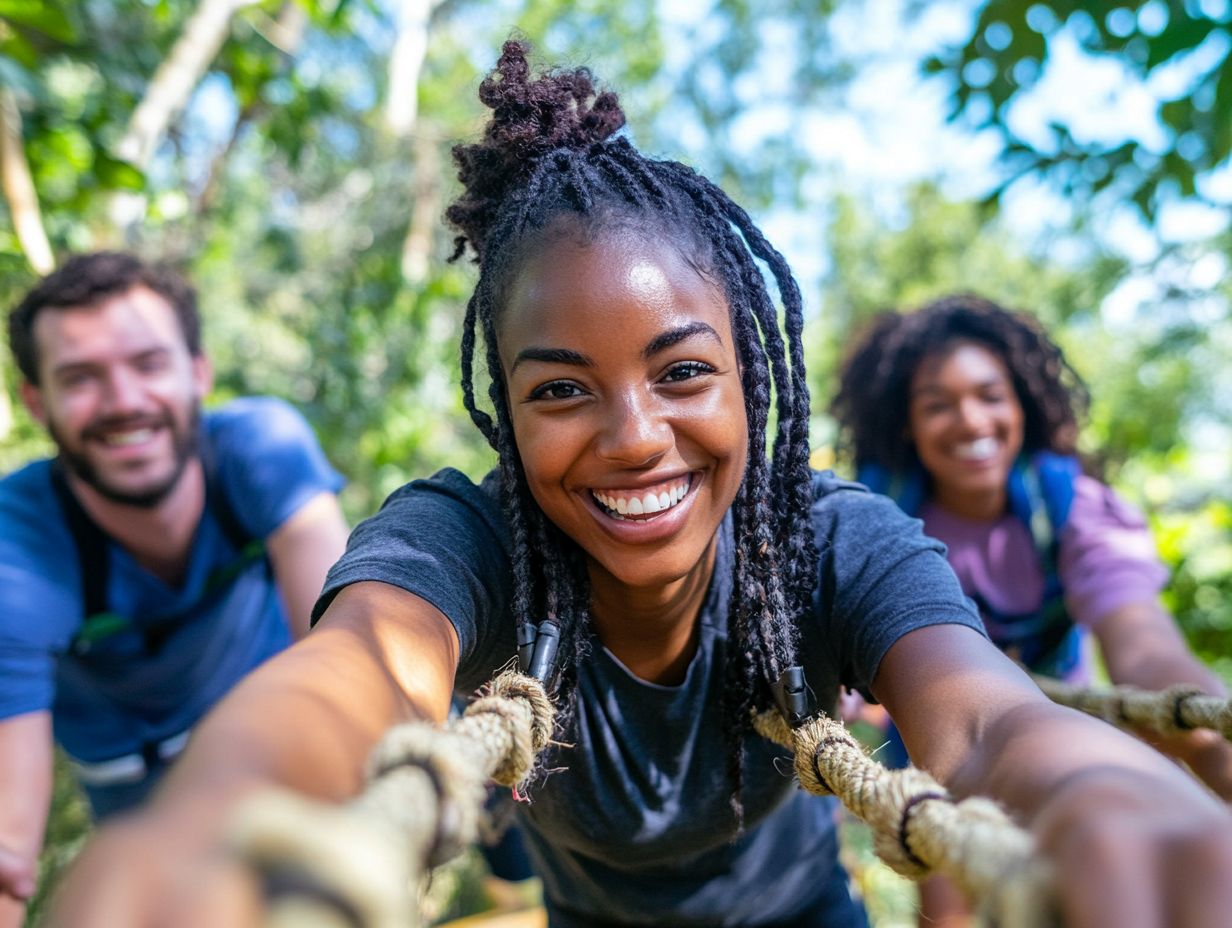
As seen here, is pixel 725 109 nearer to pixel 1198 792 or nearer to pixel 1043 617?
pixel 1043 617

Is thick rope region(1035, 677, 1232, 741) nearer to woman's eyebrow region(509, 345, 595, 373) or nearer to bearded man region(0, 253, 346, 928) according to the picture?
woman's eyebrow region(509, 345, 595, 373)

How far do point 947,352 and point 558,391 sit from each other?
78.8 inches

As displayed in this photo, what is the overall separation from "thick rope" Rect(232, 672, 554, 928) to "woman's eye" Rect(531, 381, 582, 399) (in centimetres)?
47

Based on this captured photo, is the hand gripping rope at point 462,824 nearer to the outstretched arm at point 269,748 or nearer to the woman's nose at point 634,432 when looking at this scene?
the outstretched arm at point 269,748

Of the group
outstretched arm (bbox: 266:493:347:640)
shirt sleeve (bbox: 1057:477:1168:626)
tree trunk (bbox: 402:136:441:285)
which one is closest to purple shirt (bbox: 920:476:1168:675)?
shirt sleeve (bbox: 1057:477:1168:626)

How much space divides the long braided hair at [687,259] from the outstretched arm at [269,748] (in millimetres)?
286

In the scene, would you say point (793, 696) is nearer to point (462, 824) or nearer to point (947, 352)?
point (462, 824)

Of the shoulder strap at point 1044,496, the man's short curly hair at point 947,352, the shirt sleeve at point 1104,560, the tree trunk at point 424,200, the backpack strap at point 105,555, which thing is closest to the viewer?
the shirt sleeve at point 1104,560

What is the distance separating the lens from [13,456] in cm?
575

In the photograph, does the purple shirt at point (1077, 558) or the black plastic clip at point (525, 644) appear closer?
the black plastic clip at point (525, 644)

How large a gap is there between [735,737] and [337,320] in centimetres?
427

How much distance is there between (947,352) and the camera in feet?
9.94

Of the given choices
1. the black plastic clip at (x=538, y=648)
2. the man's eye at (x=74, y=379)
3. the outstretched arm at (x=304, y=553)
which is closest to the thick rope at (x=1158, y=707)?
the black plastic clip at (x=538, y=648)

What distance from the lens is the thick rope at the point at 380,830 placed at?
0.55m
